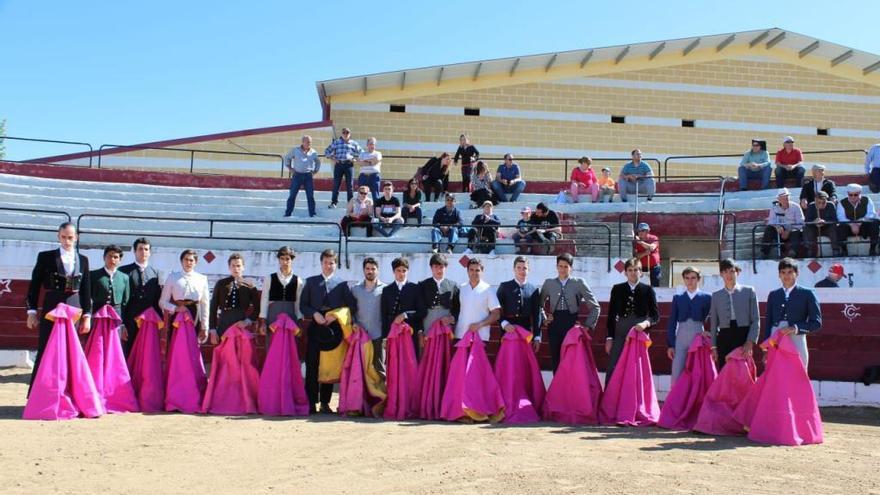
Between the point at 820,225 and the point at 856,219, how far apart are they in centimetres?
52

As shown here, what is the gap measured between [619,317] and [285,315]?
3299mm

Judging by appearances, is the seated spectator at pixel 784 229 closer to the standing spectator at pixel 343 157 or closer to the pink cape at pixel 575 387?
the pink cape at pixel 575 387

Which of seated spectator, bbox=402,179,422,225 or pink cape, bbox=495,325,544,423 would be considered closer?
pink cape, bbox=495,325,544,423

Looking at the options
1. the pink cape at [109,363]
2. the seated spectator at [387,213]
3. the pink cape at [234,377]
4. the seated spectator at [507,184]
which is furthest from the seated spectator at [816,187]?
the pink cape at [109,363]

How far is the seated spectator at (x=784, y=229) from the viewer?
13359 mm

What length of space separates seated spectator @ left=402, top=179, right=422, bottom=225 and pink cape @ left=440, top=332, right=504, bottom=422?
6.21m

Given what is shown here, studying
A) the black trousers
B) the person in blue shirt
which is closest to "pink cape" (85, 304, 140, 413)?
the black trousers

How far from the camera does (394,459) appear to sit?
669 cm

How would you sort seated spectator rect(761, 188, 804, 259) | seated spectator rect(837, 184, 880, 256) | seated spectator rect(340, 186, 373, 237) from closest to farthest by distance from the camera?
seated spectator rect(837, 184, 880, 256) → seated spectator rect(761, 188, 804, 259) → seated spectator rect(340, 186, 373, 237)

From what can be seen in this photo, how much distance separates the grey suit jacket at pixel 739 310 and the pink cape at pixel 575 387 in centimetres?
121

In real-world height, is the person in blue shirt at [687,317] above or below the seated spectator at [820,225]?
below

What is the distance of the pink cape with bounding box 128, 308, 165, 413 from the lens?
9.12m

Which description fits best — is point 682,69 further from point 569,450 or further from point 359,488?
point 359,488

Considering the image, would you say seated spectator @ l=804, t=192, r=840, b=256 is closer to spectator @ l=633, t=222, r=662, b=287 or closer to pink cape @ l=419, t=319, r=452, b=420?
spectator @ l=633, t=222, r=662, b=287
